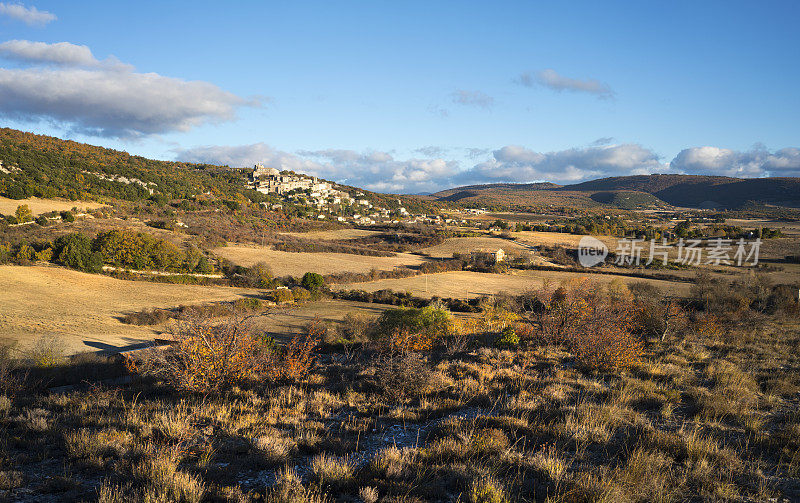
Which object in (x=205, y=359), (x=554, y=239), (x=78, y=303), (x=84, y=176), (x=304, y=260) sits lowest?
(x=78, y=303)

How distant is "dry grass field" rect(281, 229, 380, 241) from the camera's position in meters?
66.9

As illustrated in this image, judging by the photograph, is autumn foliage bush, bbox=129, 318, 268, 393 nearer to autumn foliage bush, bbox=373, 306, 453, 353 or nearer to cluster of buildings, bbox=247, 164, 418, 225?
autumn foliage bush, bbox=373, 306, 453, 353

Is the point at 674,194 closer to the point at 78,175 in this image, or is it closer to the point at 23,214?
the point at 78,175

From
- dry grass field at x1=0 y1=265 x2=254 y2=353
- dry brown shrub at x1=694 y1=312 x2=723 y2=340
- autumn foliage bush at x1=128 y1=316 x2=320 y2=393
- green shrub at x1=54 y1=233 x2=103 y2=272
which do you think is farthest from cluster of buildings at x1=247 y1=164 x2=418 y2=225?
autumn foliage bush at x1=128 y1=316 x2=320 y2=393

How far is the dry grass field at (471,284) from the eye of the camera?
32.2 m

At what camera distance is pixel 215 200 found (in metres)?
73.0

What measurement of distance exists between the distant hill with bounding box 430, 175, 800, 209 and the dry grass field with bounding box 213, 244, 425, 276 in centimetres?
11333

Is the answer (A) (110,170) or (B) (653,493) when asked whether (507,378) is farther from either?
(A) (110,170)

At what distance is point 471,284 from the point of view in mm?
36094

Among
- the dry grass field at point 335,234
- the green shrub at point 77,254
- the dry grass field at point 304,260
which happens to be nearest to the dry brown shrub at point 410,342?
the dry grass field at point 304,260

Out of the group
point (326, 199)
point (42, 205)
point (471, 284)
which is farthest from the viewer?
point (326, 199)

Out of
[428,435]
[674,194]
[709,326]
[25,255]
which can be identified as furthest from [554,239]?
[674,194]

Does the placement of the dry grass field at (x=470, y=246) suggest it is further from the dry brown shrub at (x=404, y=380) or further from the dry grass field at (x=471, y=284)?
the dry brown shrub at (x=404, y=380)

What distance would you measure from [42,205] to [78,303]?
30464 mm
